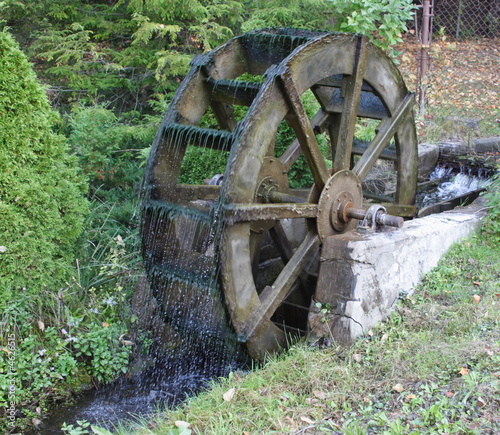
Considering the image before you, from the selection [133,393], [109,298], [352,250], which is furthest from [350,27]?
[133,393]

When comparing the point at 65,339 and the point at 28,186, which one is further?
the point at 65,339

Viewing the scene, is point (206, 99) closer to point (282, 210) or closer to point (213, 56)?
point (213, 56)

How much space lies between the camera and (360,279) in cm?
382

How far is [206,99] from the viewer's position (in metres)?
4.57

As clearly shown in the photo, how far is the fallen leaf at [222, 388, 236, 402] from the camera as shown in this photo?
3.32 meters

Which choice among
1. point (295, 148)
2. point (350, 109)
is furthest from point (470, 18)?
point (350, 109)

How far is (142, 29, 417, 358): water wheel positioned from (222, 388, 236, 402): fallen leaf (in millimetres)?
600

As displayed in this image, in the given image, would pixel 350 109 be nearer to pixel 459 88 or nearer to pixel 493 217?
pixel 493 217

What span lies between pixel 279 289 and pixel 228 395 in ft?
3.29

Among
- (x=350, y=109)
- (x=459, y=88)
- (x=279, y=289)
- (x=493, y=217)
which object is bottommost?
(x=279, y=289)

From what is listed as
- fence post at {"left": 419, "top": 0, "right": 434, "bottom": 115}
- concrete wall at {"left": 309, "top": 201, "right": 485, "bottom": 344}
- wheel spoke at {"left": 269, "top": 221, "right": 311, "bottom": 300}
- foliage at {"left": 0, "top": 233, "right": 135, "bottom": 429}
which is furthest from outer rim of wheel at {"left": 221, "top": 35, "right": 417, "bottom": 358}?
fence post at {"left": 419, "top": 0, "right": 434, "bottom": 115}

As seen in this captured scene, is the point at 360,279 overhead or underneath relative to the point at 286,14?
underneath

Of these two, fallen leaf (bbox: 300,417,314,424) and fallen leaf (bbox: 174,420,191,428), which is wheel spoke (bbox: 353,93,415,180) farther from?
fallen leaf (bbox: 174,420,191,428)

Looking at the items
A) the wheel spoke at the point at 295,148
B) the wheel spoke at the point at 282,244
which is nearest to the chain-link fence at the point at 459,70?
the wheel spoke at the point at 295,148
